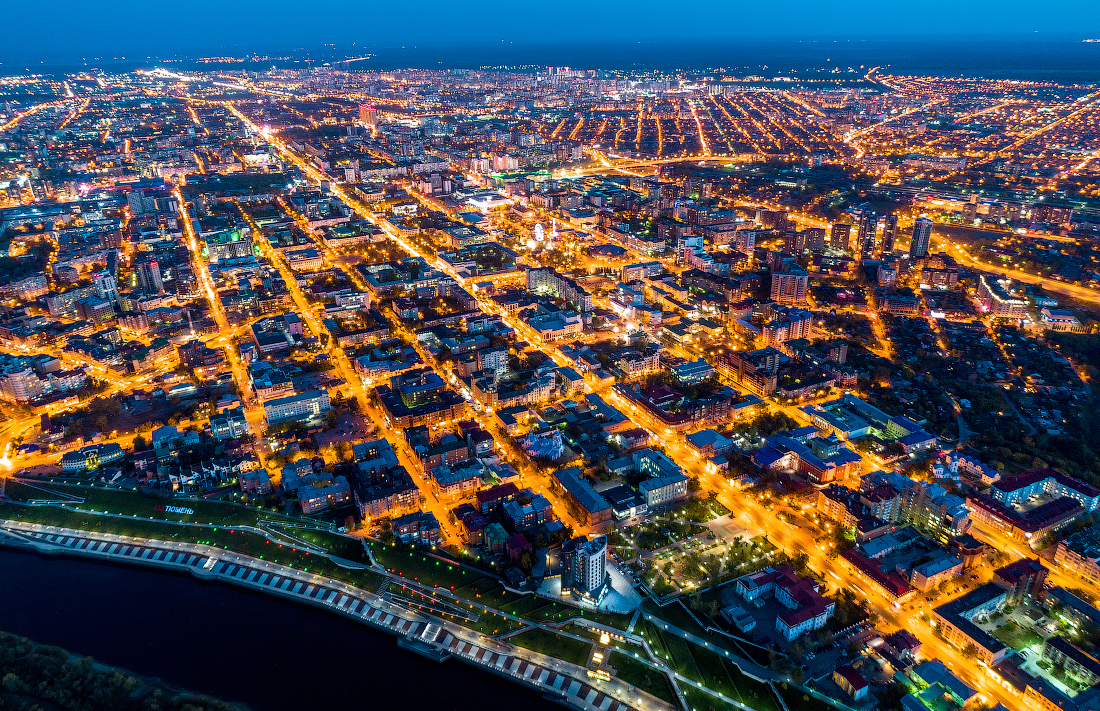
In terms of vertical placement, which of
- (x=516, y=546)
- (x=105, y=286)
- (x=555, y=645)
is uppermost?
(x=105, y=286)

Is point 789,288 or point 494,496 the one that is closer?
point 494,496

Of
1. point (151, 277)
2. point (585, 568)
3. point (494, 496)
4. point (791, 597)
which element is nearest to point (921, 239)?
point (791, 597)

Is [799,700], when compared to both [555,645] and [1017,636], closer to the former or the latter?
[555,645]

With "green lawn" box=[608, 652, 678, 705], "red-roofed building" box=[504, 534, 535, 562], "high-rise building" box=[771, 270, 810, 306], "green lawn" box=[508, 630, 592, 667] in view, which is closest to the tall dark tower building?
"high-rise building" box=[771, 270, 810, 306]

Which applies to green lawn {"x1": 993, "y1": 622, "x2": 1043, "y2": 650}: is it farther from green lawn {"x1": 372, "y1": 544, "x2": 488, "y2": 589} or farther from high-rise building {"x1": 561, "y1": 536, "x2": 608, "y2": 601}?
green lawn {"x1": 372, "y1": 544, "x2": 488, "y2": 589}

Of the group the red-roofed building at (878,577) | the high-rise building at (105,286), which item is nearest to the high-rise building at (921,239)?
the red-roofed building at (878,577)

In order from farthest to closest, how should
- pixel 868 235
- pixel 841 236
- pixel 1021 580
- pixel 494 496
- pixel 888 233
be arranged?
pixel 841 236 < pixel 888 233 < pixel 868 235 < pixel 494 496 < pixel 1021 580

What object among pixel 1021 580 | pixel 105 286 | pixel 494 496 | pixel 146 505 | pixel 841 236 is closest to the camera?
pixel 1021 580

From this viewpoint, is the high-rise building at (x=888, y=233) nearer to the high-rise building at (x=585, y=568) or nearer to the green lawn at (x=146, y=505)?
the high-rise building at (x=585, y=568)
